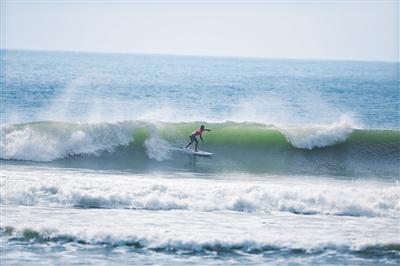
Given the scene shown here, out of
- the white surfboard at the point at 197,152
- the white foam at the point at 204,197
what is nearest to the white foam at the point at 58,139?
the white surfboard at the point at 197,152

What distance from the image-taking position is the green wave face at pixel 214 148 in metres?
21.8

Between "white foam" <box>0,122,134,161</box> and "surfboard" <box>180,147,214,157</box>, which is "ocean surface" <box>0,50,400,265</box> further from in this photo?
"surfboard" <box>180,147,214,157</box>

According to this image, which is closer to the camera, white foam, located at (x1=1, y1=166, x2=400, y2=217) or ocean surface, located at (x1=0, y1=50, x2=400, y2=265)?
ocean surface, located at (x1=0, y1=50, x2=400, y2=265)

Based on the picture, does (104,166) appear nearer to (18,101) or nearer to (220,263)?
(220,263)

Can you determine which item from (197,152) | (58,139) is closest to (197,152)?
(197,152)

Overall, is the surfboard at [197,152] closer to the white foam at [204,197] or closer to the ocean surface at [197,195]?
the ocean surface at [197,195]

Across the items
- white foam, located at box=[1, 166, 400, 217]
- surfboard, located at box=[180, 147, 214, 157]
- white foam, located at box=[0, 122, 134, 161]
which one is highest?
white foam, located at box=[0, 122, 134, 161]

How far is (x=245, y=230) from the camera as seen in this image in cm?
1440

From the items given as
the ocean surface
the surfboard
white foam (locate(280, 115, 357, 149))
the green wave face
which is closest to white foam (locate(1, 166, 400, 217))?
the ocean surface

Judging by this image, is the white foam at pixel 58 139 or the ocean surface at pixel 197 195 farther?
the white foam at pixel 58 139

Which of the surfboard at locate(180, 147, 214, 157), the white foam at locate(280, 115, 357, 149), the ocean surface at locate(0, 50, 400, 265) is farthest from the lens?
the white foam at locate(280, 115, 357, 149)

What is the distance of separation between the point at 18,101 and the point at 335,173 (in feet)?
80.1

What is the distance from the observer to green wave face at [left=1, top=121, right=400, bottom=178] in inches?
860

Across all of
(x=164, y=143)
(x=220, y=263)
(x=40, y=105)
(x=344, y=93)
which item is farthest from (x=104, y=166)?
(x=344, y=93)
